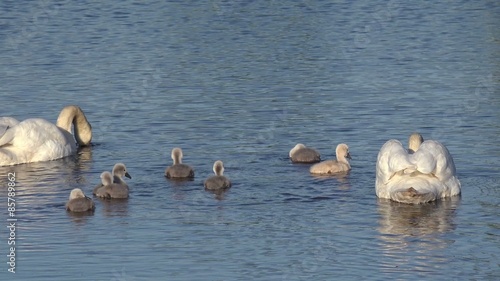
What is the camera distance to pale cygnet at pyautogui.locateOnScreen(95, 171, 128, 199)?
62.2 ft

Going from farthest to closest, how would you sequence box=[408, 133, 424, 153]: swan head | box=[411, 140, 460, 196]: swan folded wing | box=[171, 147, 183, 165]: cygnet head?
box=[171, 147, 183, 165]: cygnet head, box=[408, 133, 424, 153]: swan head, box=[411, 140, 460, 196]: swan folded wing

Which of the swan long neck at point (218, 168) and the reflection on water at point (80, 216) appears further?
the swan long neck at point (218, 168)

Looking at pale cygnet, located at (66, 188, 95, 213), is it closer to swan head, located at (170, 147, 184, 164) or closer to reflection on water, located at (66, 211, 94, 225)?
reflection on water, located at (66, 211, 94, 225)

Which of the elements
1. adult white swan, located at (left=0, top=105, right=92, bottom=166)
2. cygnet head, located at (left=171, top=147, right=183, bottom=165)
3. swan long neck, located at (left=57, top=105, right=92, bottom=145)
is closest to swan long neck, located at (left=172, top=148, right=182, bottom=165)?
cygnet head, located at (left=171, top=147, right=183, bottom=165)

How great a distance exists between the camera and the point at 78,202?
18.2m

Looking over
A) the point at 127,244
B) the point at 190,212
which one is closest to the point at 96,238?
the point at 127,244

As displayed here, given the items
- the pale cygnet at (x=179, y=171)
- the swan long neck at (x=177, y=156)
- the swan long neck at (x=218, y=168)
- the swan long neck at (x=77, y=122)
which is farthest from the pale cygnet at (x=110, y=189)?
the swan long neck at (x=77, y=122)

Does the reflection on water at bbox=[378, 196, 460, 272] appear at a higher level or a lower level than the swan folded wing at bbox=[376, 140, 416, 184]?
lower

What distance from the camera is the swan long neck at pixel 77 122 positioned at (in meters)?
23.7

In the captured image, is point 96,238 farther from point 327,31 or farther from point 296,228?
point 327,31

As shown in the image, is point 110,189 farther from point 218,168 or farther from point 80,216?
point 218,168

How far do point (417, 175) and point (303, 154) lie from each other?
2.87 m

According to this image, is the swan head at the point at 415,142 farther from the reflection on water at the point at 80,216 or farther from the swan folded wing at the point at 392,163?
the reflection on water at the point at 80,216

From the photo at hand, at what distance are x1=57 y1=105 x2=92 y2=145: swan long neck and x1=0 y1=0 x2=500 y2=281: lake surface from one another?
374mm
